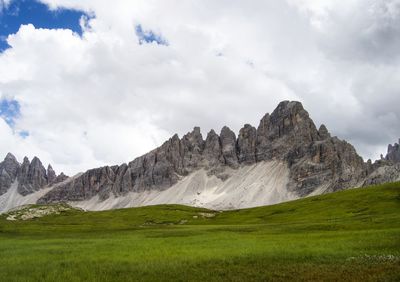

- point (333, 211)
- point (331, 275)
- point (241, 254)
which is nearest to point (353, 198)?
point (333, 211)

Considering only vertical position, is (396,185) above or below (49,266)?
above

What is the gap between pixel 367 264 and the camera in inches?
1282

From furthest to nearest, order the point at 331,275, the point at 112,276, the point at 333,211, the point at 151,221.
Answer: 1. the point at 151,221
2. the point at 333,211
3. the point at 112,276
4. the point at 331,275

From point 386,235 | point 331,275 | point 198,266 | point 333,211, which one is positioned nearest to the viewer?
point 331,275

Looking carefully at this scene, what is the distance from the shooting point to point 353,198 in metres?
160

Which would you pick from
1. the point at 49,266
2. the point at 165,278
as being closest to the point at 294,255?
the point at 165,278

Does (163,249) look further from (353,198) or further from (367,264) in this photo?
(353,198)

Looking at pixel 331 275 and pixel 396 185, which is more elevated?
pixel 396 185

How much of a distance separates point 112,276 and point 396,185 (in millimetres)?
156049

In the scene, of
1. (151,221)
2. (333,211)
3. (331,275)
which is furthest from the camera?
(151,221)

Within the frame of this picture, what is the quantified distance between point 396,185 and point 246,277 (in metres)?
154

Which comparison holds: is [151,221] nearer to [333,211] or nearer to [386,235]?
[333,211]

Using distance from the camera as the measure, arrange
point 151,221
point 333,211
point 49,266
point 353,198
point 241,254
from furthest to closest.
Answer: point 151,221
point 353,198
point 333,211
point 241,254
point 49,266

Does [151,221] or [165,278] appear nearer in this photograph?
[165,278]
